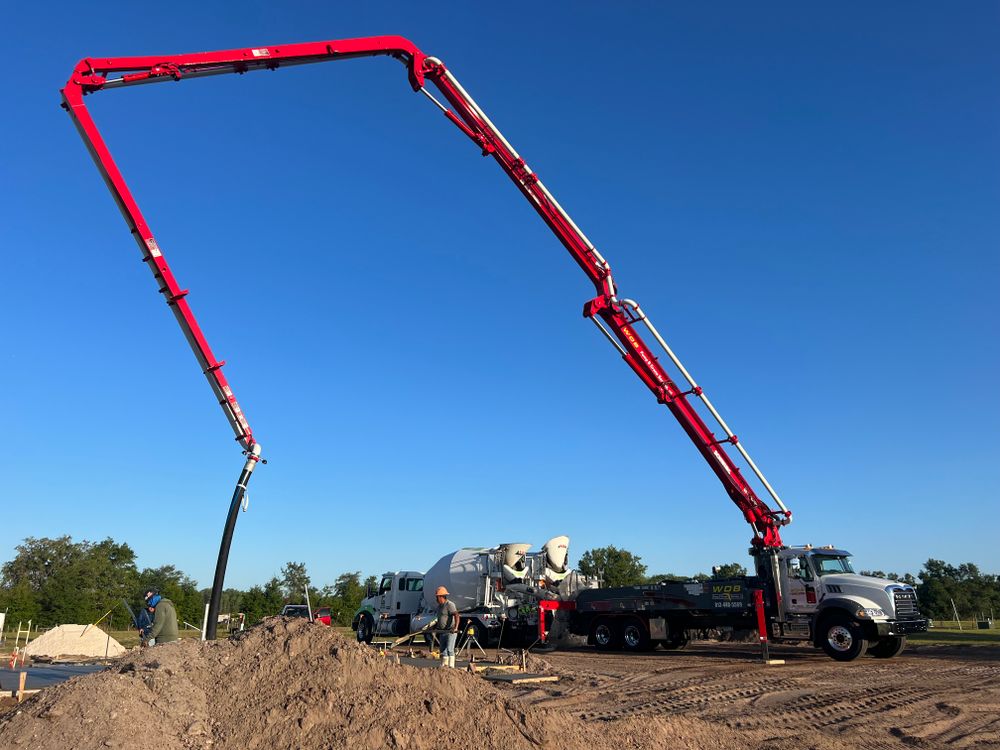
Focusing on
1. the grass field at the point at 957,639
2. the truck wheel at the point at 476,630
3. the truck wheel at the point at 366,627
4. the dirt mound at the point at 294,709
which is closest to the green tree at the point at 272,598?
the truck wheel at the point at 366,627

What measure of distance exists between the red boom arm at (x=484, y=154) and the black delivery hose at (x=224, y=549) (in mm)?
313

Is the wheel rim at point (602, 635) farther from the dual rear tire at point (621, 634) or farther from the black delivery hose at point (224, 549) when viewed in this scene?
the black delivery hose at point (224, 549)

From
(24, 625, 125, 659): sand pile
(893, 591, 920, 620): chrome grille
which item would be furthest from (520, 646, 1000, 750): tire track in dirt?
(24, 625, 125, 659): sand pile

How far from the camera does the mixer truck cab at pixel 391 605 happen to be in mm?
28719

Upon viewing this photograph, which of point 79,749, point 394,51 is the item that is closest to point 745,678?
point 79,749

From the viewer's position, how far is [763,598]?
20.4m

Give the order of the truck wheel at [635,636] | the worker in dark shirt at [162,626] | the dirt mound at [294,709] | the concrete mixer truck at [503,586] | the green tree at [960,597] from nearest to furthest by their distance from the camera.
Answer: the dirt mound at [294,709] → the worker in dark shirt at [162,626] → the truck wheel at [635,636] → the concrete mixer truck at [503,586] → the green tree at [960,597]

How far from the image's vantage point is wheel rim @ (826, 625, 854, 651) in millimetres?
18781

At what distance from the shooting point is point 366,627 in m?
30.4

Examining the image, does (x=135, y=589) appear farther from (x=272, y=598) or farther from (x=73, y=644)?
(x=73, y=644)

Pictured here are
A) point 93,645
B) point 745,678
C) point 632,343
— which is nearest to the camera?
point 745,678

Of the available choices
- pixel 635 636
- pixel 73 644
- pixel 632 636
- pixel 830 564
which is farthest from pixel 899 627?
pixel 73 644

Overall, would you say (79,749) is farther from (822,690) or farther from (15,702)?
(822,690)

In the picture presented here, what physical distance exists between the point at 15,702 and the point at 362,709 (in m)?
6.31
